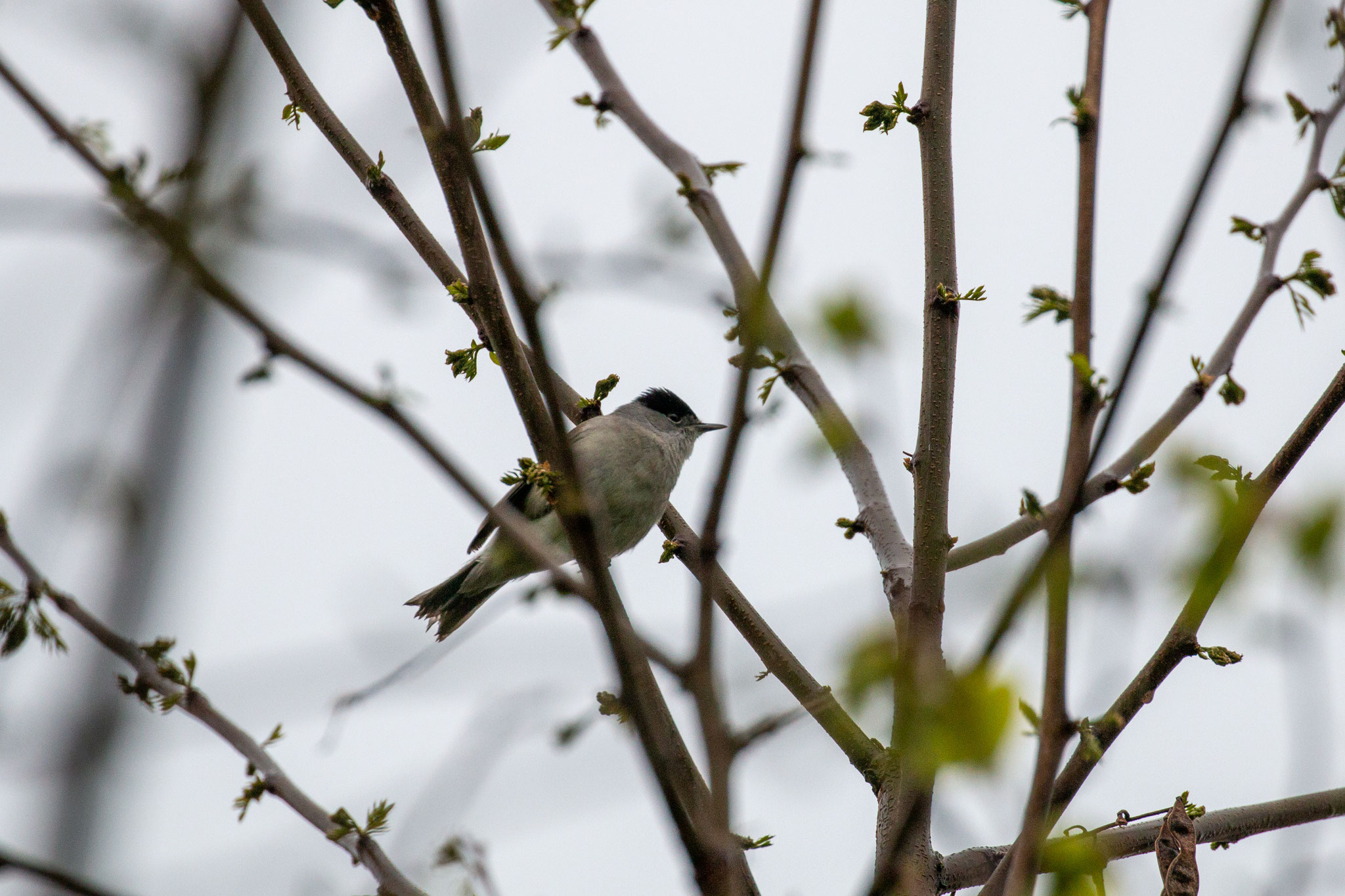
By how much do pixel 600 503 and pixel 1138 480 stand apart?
3.70 meters

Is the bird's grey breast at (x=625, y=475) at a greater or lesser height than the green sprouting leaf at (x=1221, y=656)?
greater

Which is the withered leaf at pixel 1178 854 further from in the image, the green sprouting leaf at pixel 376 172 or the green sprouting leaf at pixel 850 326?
the green sprouting leaf at pixel 376 172

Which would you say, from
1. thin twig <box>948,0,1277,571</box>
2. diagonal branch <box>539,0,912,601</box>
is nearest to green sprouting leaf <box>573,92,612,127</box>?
diagonal branch <box>539,0,912,601</box>

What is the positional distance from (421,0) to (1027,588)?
4.58 ft

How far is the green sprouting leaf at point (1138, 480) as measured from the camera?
3729 millimetres

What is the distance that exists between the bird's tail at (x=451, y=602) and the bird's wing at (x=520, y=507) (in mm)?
153

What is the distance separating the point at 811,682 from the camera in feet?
13.9

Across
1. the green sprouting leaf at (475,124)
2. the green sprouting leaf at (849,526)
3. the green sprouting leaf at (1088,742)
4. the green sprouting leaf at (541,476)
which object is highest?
the green sprouting leaf at (475,124)

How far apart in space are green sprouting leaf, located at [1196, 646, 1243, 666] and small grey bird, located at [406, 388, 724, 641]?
3623mm

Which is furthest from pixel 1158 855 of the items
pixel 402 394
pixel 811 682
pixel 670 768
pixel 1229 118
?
pixel 402 394

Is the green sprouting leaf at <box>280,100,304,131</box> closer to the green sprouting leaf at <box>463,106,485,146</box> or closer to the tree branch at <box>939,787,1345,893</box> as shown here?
the green sprouting leaf at <box>463,106,485,146</box>

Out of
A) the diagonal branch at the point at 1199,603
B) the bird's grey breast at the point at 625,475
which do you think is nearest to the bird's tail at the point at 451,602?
the bird's grey breast at the point at 625,475

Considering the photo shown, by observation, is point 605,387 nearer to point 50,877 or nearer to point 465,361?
point 465,361

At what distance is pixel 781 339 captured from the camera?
4.85 metres
